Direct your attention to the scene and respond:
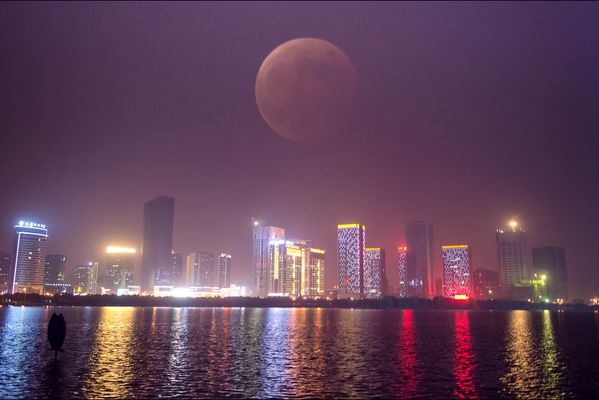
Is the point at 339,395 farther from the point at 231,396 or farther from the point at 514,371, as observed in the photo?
the point at 514,371

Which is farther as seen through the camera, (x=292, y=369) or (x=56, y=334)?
(x=56, y=334)

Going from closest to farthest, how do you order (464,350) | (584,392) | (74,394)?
1. (74,394)
2. (584,392)
3. (464,350)

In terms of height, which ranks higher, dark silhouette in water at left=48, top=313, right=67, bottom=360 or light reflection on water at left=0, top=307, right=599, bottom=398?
dark silhouette in water at left=48, top=313, right=67, bottom=360

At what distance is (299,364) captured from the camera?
64.0m

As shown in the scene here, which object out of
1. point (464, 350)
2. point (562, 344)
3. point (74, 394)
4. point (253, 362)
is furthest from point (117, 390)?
point (562, 344)

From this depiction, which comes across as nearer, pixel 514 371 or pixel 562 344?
pixel 514 371

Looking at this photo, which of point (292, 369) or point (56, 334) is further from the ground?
point (56, 334)

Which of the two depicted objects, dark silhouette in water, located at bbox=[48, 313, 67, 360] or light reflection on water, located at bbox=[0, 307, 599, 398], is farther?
dark silhouette in water, located at bbox=[48, 313, 67, 360]

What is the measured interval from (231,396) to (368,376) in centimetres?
1764

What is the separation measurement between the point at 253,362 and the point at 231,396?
2172 centimetres

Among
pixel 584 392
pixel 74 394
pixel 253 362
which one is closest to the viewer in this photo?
pixel 74 394

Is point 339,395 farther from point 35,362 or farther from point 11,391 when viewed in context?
point 35,362

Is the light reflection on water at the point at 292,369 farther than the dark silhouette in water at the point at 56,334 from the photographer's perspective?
No

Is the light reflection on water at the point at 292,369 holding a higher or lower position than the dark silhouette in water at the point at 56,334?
lower
